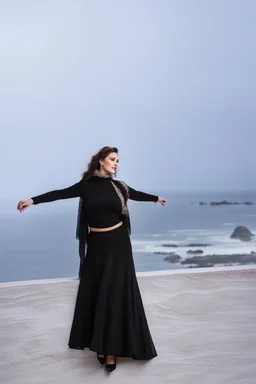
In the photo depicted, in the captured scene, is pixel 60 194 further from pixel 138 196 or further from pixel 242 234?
pixel 242 234

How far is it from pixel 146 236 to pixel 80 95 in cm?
122

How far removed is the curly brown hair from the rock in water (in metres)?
2.43

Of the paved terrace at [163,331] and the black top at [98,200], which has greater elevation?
the black top at [98,200]

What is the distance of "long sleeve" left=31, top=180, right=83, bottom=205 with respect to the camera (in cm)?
332

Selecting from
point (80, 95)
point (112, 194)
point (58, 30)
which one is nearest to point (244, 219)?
point (80, 95)

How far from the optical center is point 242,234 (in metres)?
5.65

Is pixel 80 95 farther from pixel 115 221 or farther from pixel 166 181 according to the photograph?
pixel 115 221

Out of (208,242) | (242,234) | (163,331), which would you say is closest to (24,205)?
(163,331)

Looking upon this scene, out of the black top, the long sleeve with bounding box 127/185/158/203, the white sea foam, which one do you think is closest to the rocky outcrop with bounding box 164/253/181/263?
the white sea foam

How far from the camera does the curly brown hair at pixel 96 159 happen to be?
11.3 feet

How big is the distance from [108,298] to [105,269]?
0.15 metres

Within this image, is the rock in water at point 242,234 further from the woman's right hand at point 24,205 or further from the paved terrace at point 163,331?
the woman's right hand at point 24,205

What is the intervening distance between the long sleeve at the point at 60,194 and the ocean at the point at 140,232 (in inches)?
56.8

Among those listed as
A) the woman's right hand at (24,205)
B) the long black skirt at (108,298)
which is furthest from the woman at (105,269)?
the woman's right hand at (24,205)
